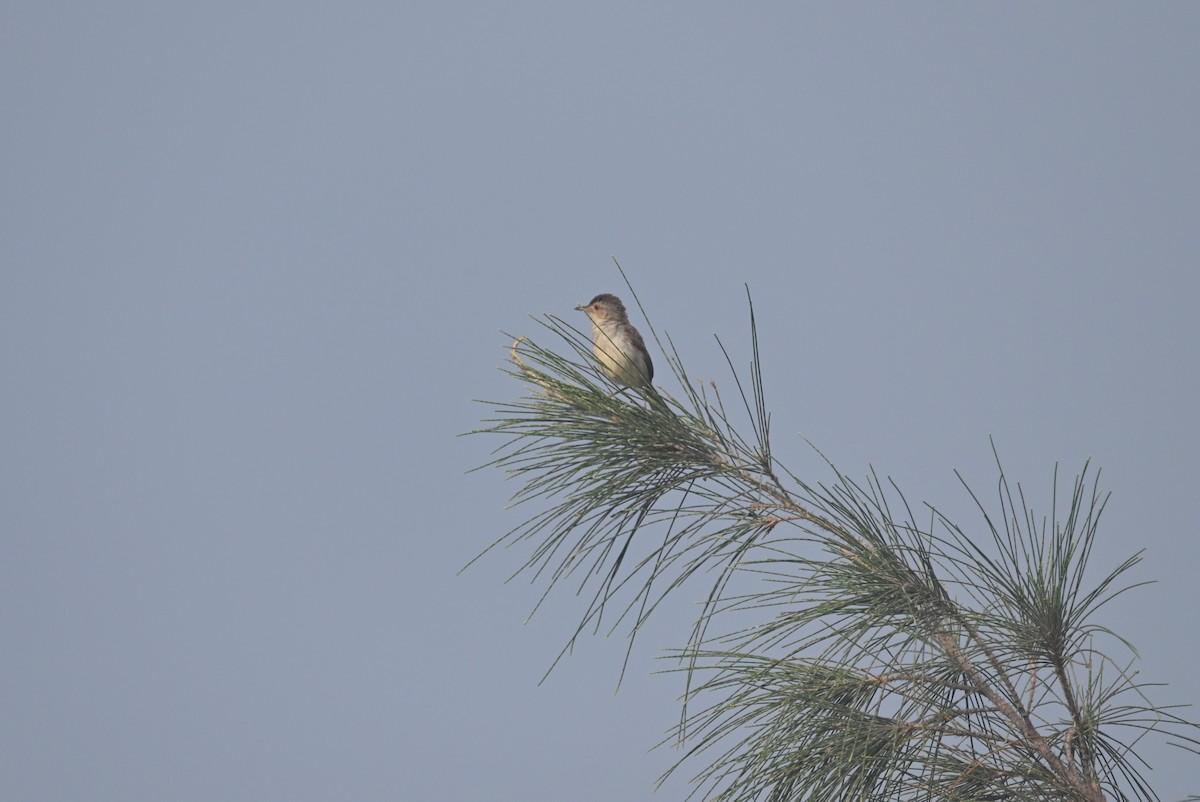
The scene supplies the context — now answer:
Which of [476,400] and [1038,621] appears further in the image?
[476,400]

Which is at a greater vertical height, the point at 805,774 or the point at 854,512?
the point at 854,512

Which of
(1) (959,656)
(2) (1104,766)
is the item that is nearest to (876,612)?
(1) (959,656)

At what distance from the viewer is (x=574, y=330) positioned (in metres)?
3.24

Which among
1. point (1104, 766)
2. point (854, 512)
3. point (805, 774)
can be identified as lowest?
point (805, 774)

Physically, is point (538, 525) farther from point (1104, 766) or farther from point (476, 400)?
point (1104, 766)

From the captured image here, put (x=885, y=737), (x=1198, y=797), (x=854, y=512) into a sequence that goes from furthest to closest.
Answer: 1. (x=854, y=512)
2. (x=885, y=737)
3. (x=1198, y=797)

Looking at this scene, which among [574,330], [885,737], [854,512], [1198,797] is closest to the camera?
[1198,797]

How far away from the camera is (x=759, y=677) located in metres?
2.95

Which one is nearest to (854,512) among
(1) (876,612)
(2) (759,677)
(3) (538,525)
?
(1) (876,612)

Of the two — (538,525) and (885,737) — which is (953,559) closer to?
(885,737)

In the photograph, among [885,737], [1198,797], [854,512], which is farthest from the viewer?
[854,512]

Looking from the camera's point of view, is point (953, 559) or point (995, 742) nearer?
point (995, 742)

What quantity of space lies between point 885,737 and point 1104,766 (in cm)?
54

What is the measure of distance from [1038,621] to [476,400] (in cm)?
148
